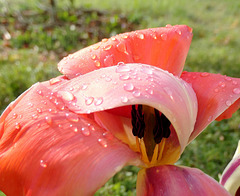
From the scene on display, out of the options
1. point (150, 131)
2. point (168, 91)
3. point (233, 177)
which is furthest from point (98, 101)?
point (233, 177)

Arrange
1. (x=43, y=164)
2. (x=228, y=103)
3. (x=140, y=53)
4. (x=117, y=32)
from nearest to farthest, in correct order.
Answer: (x=43, y=164) < (x=228, y=103) < (x=140, y=53) < (x=117, y=32)

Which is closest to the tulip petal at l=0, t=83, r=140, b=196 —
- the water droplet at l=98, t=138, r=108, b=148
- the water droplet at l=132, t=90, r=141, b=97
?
the water droplet at l=98, t=138, r=108, b=148

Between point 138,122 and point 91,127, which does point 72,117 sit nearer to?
point 91,127

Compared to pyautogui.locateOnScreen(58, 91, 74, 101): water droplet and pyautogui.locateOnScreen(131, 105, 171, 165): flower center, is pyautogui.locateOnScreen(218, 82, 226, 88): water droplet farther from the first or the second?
pyautogui.locateOnScreen(58, 91, 74, 101): water droplet

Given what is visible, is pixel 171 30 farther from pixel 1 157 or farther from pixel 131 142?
pixel 1 157

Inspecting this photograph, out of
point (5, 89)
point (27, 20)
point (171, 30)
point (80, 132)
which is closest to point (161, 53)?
point (171, 30)
